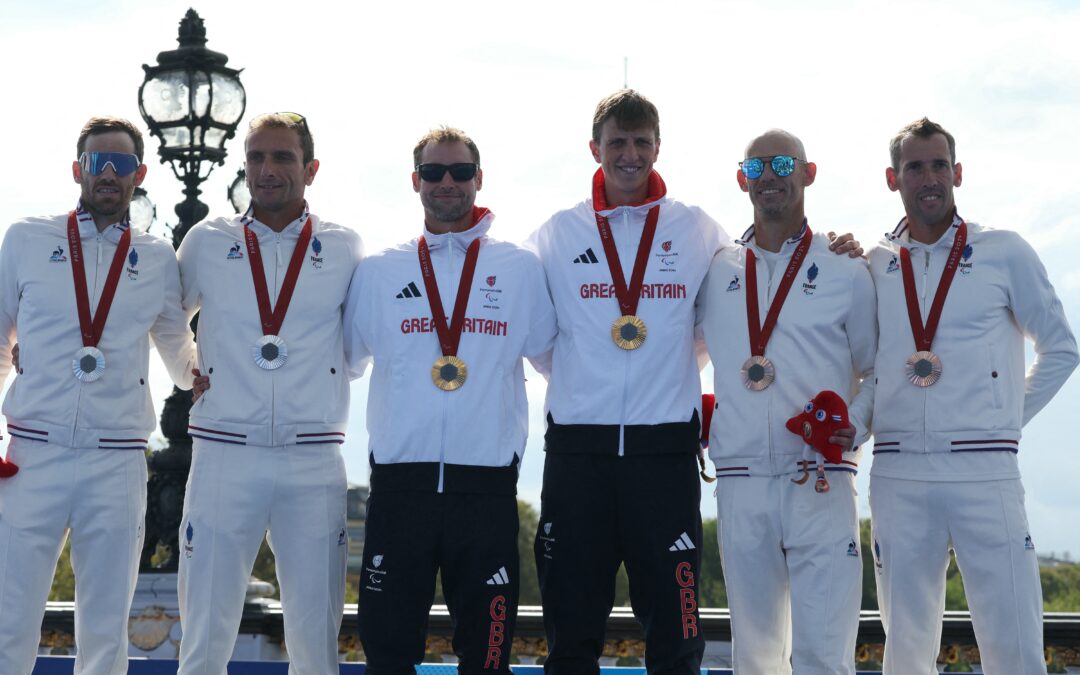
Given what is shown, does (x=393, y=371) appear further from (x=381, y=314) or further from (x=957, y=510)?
(x=957, y=510)

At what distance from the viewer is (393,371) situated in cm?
573

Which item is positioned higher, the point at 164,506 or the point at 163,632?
the point at 164,506

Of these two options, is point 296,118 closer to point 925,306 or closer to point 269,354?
point 269,354

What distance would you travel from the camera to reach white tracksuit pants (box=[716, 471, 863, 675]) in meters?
5.48

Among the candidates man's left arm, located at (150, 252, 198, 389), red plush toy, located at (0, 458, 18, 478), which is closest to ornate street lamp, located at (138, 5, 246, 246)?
man's left arm, located at (150, 252, 198, 389)

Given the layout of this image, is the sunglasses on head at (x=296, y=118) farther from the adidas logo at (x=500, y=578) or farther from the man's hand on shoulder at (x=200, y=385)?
the adidas logo at (x=500, y=578)

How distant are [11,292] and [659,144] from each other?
10.3 feet

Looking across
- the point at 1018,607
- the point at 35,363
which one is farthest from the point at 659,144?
the point at 35,363

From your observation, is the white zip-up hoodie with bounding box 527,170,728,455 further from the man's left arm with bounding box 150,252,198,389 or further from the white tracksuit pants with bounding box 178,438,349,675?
the man's left arm with bounding box 150,252,198,389

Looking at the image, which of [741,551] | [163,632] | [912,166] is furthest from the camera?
[163,632]

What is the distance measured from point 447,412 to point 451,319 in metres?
0.42

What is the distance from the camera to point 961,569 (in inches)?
225

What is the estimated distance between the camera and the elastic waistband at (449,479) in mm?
5527

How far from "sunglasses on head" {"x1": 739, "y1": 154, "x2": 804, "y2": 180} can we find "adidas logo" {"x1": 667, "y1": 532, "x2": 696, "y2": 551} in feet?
5.45
